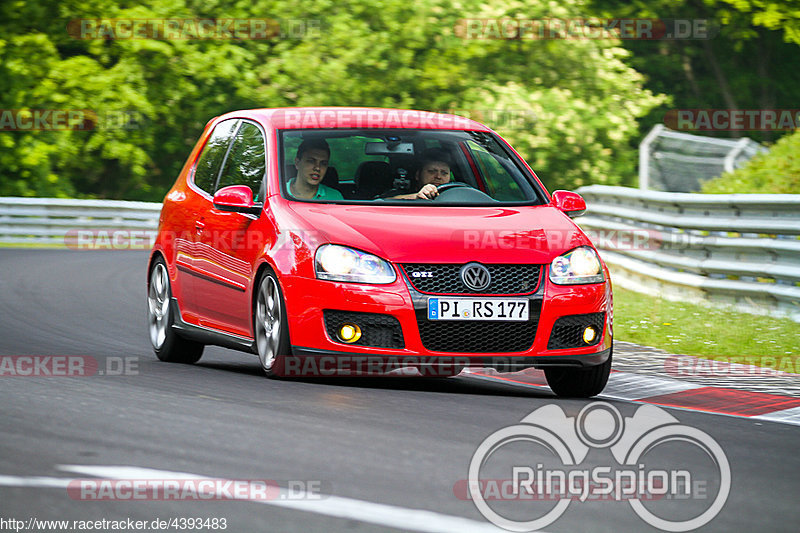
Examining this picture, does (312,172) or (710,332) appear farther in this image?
(710,332)

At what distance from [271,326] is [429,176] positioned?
1.64 metres

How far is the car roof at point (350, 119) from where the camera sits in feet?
32.2

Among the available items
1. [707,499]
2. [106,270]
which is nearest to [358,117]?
[707,499]

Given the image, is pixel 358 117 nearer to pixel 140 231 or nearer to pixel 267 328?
pixel 267 328

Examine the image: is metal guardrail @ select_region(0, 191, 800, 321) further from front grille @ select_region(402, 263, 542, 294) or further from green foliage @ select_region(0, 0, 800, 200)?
green foliage @ select_region(0, 0, 800, 200)

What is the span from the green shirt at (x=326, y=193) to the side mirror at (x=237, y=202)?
244 mm

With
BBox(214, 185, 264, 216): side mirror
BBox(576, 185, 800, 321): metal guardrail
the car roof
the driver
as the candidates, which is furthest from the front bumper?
BBox(576, 185, 800, 321): metal guardrail

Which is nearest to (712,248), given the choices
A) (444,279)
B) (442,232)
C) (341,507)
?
(442,232)

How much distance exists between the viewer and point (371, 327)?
27.5ft

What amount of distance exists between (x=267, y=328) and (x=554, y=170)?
976 inches

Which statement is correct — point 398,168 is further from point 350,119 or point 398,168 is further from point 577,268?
point 577,268

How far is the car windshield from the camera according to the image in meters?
9.42

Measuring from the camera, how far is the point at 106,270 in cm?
2125

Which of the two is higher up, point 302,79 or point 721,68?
point 302,79
